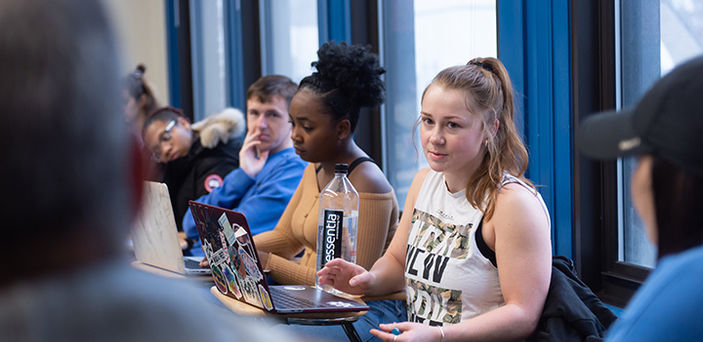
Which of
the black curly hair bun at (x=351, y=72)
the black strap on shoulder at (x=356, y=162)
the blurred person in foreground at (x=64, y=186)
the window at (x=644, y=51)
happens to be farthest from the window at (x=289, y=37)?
the blurred person in foreground at (x=64, y=186)

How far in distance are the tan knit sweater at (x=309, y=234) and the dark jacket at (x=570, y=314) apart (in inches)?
25.0

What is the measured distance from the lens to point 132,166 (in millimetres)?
444

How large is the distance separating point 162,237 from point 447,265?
0.92 metres

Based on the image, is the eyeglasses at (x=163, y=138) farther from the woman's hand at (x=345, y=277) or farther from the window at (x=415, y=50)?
the woman's hand at (x=345, y=277)

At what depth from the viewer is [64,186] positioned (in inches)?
15.2

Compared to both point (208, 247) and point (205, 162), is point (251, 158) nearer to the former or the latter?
point (205, 162)

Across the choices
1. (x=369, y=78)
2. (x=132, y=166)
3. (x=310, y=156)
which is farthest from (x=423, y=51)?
(x=132, y=166)

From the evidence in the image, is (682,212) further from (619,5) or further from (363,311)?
(619,5)

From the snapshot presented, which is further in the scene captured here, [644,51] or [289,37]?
[289,37]

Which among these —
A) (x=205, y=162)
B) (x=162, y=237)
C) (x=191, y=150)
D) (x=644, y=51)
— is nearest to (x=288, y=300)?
(x=162, y=237)

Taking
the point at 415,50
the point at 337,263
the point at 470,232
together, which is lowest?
the point at 337,263

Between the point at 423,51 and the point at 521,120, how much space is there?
934 mm

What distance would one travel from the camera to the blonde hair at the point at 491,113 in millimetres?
1538

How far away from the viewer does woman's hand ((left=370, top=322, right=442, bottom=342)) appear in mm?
1347
